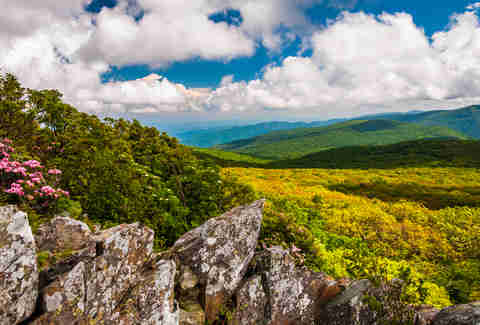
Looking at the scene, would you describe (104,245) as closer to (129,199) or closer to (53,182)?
(129,199)

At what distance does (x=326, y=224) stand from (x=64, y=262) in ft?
62.7

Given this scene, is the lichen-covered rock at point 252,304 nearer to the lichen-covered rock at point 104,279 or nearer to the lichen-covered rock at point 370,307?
Result: the lichen-covered rock at point 370,307

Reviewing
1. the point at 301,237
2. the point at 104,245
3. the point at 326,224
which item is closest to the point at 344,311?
the point at 301,237

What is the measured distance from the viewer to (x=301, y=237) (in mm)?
11375

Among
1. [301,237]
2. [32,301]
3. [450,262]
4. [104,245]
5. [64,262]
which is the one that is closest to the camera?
[32,301]

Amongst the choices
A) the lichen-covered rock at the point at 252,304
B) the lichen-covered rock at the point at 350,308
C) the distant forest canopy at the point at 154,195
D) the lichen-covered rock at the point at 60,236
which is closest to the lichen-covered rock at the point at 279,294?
the lichen-covered rock at the point at 252,304

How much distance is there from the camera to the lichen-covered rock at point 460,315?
612cm

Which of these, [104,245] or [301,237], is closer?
[104,245]

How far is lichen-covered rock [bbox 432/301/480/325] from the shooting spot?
6125mm

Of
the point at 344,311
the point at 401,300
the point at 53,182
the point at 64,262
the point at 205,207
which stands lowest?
the point at 344,311

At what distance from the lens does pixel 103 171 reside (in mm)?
9625

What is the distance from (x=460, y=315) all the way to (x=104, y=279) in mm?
10277

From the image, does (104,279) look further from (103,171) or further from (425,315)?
(425,315)

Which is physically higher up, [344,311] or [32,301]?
[32,301]
